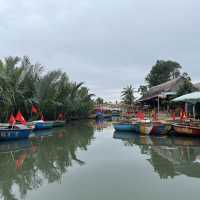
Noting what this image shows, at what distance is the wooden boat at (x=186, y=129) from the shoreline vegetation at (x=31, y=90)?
38.4 feet

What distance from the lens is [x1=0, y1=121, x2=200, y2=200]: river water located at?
6.48m

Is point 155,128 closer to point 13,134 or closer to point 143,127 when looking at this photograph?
point 143,127

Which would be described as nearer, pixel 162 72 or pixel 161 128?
pixel 161 128

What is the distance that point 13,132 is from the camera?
15.6 m

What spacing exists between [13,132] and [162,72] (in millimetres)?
39239

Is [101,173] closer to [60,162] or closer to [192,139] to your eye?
[60,162]

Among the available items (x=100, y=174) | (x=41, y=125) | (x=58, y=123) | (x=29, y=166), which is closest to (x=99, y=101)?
(x=58, y=123)

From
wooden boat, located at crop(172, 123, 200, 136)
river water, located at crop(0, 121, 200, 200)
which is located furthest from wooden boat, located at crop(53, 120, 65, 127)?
river water, located at crop(0, 121, 200, 200)

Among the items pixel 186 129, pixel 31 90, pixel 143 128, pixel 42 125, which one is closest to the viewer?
pixel 186 129

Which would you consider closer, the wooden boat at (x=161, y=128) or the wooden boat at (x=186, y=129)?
the wooden boat at (x=186, y=129)

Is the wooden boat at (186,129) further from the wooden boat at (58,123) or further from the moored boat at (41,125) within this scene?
the wooden boat at (58,123)

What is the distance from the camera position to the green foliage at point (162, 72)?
5019 centimetres

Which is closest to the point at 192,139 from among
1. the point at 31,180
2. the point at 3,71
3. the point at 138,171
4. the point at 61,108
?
the point at 138,171

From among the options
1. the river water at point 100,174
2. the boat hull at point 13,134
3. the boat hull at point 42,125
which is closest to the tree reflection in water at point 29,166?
the river water at point 100,174
